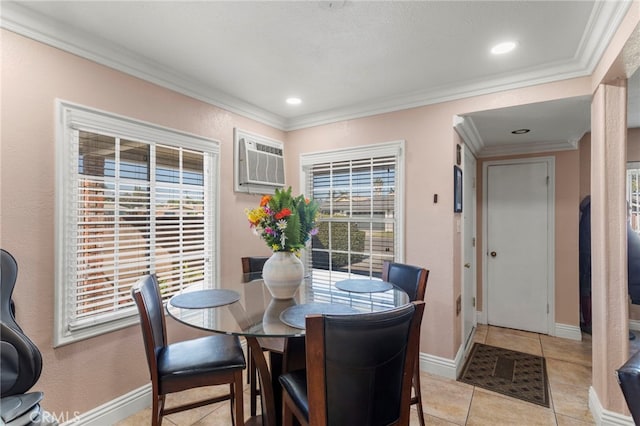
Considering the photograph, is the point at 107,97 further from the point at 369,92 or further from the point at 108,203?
the point at 369,92

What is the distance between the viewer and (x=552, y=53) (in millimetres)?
2115

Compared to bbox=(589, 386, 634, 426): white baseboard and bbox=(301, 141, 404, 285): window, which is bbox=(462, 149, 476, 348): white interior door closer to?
bbox=(301, 141, 404, 285): window

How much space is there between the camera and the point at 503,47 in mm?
2049

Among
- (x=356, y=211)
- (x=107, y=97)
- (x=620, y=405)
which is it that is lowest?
(x=620, y=405)

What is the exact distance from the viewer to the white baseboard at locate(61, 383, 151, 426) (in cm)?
195

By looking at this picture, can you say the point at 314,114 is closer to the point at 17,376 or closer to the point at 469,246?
the point at 469,246

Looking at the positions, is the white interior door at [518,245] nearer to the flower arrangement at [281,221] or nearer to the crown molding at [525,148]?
the crown molding at [525,148]

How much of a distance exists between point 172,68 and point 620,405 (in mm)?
3813

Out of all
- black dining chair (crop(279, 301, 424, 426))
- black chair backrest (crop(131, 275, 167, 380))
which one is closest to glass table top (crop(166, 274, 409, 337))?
black chair backrest (crop(131, 275, 167, 380))

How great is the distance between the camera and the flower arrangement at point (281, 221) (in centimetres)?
194

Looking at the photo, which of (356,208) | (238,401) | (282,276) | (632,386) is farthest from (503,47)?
(238,401)

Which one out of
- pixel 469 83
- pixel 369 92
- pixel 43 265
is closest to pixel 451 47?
pixel 469 83

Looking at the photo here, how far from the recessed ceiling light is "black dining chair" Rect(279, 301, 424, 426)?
5.95 ft

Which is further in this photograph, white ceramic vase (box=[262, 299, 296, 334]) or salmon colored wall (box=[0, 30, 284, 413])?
salmon colored wall (box=[0, 30, 284, 413])
